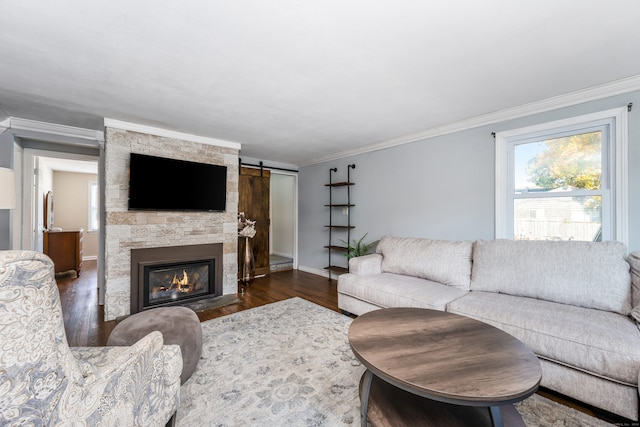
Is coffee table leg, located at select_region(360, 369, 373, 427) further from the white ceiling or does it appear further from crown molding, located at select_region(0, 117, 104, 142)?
crown molding, located at select_region(0, 117, 104, 142)

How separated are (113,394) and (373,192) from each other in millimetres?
3803

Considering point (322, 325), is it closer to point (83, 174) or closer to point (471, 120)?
point (471, 120)

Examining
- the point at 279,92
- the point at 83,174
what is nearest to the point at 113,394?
the point at 279,92

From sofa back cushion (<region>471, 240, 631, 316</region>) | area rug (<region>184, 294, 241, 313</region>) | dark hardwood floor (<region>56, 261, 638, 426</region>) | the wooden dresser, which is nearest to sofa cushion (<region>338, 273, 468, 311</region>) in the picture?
sofa back cushion (<region>471, 240, 631, 316</region>)

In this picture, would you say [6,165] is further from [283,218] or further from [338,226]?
[283,218]

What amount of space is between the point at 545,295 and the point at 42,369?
302cm

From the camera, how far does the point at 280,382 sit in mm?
1880

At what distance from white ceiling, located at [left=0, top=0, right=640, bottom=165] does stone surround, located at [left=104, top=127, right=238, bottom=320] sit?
394mm

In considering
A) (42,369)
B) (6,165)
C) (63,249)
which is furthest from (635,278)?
(63,249)

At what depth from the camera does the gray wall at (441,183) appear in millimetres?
2369

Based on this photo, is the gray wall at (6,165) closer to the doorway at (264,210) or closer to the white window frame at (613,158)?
the doorway at (264,210)

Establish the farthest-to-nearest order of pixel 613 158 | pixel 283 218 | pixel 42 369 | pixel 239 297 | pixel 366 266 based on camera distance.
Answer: pixel 283 218, pixel 239 297, pixel 366 266, pixel 613 158, pixel 42 369

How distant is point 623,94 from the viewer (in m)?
2.28

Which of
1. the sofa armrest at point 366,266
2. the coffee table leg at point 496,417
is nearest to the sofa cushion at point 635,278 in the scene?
the coffee table leg at point 496,417
